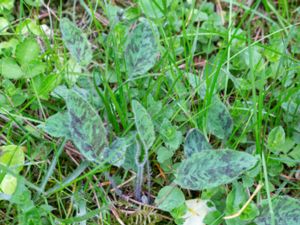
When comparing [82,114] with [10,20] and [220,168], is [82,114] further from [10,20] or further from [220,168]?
[10,20]

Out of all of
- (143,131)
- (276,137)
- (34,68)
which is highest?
(34,68)

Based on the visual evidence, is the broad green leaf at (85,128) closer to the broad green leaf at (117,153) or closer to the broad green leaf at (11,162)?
the broad green leaf at (117,153)

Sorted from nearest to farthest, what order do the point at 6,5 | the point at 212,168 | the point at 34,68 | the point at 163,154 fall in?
the point at 212,168, the point at 163,154, the point at 34,68, the point at 6,5

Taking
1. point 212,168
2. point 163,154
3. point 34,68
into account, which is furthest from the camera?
point 34,68

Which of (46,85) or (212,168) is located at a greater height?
(46,85)

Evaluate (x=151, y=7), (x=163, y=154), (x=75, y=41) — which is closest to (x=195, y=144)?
(x=163, y=154)

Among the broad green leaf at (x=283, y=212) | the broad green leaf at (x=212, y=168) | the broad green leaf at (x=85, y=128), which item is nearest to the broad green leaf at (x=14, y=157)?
the broad green leaf at (x=85, y=128)

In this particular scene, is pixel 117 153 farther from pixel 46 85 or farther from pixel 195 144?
pixel 46 85

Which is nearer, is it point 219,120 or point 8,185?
point 8,185
